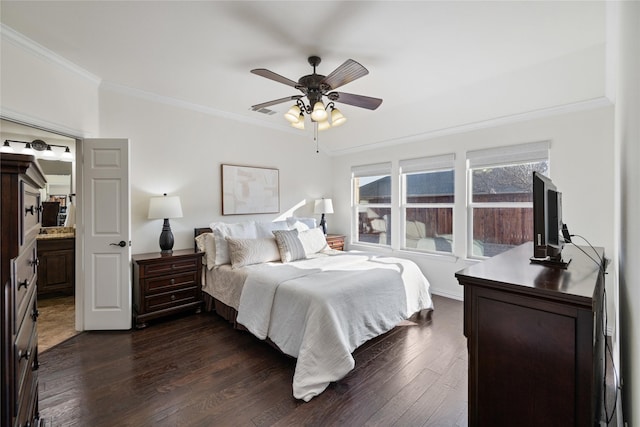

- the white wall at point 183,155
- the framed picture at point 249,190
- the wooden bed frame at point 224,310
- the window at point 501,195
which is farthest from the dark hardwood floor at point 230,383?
the framed picture at point 249,190

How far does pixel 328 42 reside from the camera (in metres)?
2.46

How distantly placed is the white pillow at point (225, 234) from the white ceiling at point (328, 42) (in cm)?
171

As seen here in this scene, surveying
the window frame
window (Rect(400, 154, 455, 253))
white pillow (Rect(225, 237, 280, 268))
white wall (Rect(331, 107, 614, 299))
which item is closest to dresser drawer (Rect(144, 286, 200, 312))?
white pillow (Rect(225, 237, 280, 268))

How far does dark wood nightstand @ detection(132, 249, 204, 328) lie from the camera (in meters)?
3.12

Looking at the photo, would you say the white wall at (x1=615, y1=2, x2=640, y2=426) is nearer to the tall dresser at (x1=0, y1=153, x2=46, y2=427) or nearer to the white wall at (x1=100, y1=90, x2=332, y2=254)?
the tall dresser at (x1=0, y1=153, x2=46, y2=427)

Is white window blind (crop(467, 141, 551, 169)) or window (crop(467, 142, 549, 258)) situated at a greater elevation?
white window blind (crop(467, 141, 551, 169))

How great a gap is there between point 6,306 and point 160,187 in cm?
318

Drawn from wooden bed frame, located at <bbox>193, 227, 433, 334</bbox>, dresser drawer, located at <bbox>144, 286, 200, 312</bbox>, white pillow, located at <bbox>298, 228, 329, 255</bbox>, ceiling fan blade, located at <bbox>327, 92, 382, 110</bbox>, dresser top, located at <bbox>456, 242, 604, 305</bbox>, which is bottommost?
wooden bed frame, located at <bbox>193, 227, 433, 334</bbox>

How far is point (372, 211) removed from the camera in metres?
5.34

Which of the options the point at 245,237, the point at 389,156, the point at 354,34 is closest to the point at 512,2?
the point at 354,34

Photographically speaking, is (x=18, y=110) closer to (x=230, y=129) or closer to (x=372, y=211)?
(x=230, y=129)

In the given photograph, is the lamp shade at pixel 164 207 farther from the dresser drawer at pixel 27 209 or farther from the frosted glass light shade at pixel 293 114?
the dresser drawer at pixel 27 209

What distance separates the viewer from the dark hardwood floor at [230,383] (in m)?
1.83

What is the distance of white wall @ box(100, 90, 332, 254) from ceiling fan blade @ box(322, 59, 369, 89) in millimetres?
2369
